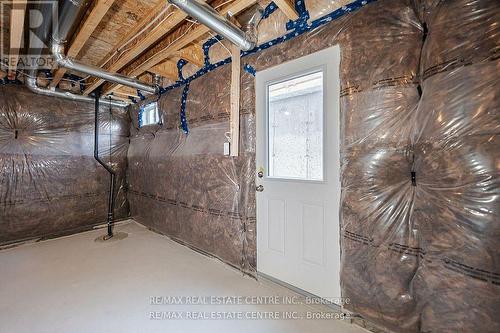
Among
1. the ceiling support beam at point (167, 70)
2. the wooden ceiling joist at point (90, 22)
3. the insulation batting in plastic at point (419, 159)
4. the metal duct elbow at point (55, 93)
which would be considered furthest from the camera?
the metal duct elbow at point (55, 93)

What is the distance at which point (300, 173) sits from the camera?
195cm

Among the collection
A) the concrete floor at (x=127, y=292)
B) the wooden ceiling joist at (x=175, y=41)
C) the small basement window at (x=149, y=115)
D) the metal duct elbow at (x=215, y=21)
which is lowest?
the concrete floor at (x=127, y=292)

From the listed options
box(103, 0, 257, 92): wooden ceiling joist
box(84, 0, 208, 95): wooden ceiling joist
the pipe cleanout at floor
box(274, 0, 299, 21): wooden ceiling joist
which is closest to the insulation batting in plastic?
the pipe cleanout at floor

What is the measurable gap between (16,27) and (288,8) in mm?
2247

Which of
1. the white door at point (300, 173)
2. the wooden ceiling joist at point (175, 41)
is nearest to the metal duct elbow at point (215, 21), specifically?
the wooden ceiling joist at point (175, 41)

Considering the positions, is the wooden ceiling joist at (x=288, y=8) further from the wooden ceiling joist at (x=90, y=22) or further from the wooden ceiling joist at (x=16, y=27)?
the wooden ceiling joist at (x=16, y=27)

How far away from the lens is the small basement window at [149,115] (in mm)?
3601

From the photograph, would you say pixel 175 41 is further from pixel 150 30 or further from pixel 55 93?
pixel 55 93

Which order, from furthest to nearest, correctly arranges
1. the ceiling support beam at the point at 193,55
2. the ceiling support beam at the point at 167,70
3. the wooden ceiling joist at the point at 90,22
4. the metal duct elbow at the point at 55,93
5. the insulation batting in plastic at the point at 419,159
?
the metal duct elbow at the point at 55,93, the ceiling support beam at the point at 167,70, the ceiling support beam at the point at 193,55, the wooden ceiling joist at the point at 90,22, the insulation batting in plastic at the point at 419,159

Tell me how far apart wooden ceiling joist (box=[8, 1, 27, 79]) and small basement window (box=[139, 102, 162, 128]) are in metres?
1.60

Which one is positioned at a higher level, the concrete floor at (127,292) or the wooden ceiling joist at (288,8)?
the wooden ceiling joist at (288,8)

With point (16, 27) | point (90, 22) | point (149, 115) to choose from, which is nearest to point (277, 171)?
point (90, 22)

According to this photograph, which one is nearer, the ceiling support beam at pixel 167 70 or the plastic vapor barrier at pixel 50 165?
the ceiling support beam at pixel 167 70

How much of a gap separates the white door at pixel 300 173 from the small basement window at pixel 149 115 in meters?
2.18
